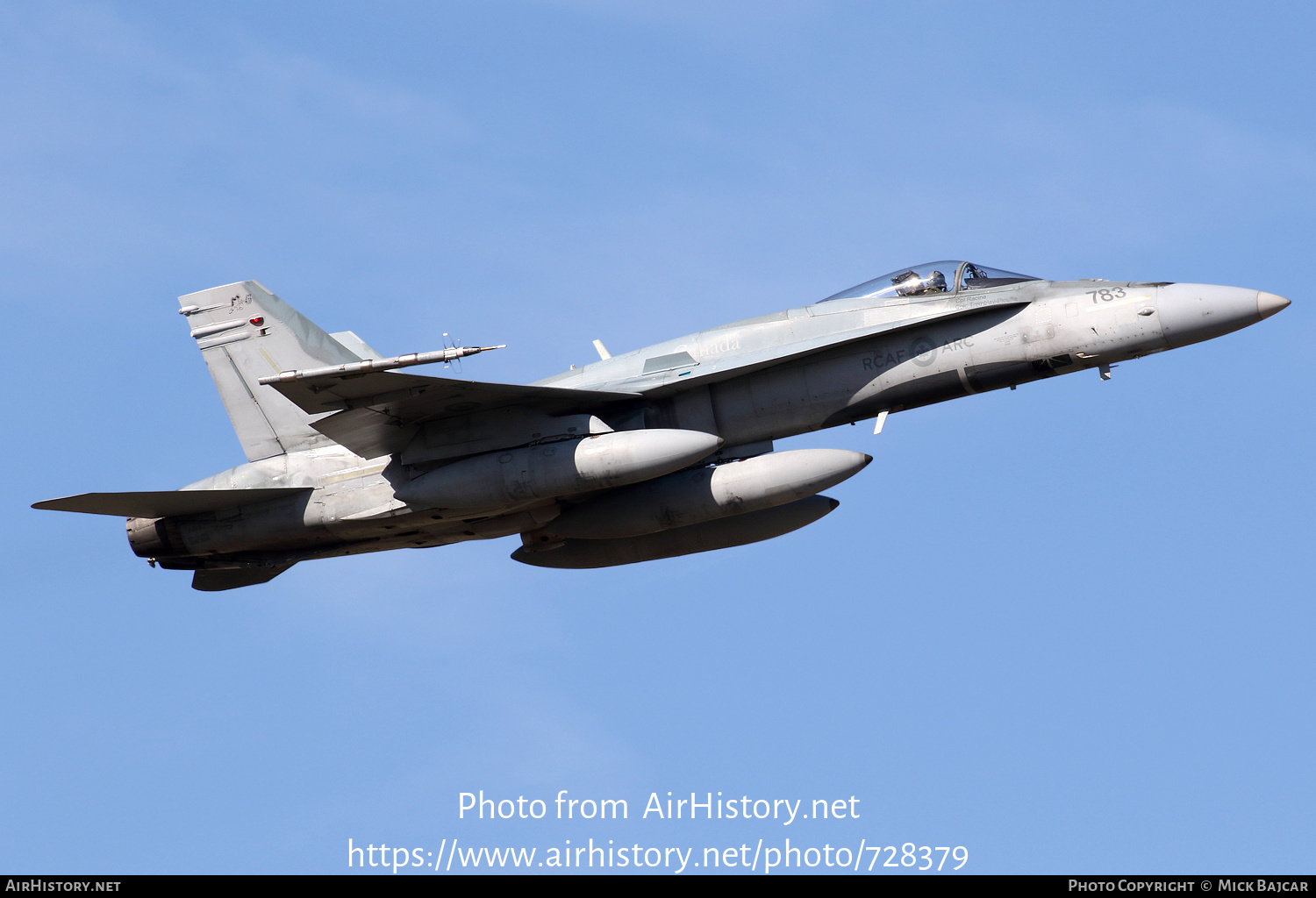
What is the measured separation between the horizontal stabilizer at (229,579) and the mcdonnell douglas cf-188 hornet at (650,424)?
40 centimetres

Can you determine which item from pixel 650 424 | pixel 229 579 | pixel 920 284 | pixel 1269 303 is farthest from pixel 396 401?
pixel 1269 303

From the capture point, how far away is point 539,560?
19891mm

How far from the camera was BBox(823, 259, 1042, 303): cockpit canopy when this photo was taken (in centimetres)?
1764

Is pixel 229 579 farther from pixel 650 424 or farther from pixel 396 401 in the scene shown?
pixel 650 424

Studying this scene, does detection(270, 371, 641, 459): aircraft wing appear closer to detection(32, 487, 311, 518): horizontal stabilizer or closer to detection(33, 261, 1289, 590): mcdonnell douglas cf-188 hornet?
detection(33, 261, 1289, 590): mcdonnell douglas cf-188 hornet

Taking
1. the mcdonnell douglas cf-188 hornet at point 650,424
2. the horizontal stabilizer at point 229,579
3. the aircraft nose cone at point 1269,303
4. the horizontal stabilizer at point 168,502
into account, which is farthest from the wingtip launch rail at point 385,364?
the aircraft nose cone at point 1269,303

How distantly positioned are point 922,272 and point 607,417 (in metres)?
4.19

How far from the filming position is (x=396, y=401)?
1675 cm

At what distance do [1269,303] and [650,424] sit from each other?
7191 mm

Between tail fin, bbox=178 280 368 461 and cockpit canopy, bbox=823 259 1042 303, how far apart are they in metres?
7.15

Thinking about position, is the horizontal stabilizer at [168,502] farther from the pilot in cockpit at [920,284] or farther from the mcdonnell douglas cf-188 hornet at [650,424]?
the pilot in cockpit at [920,284]
